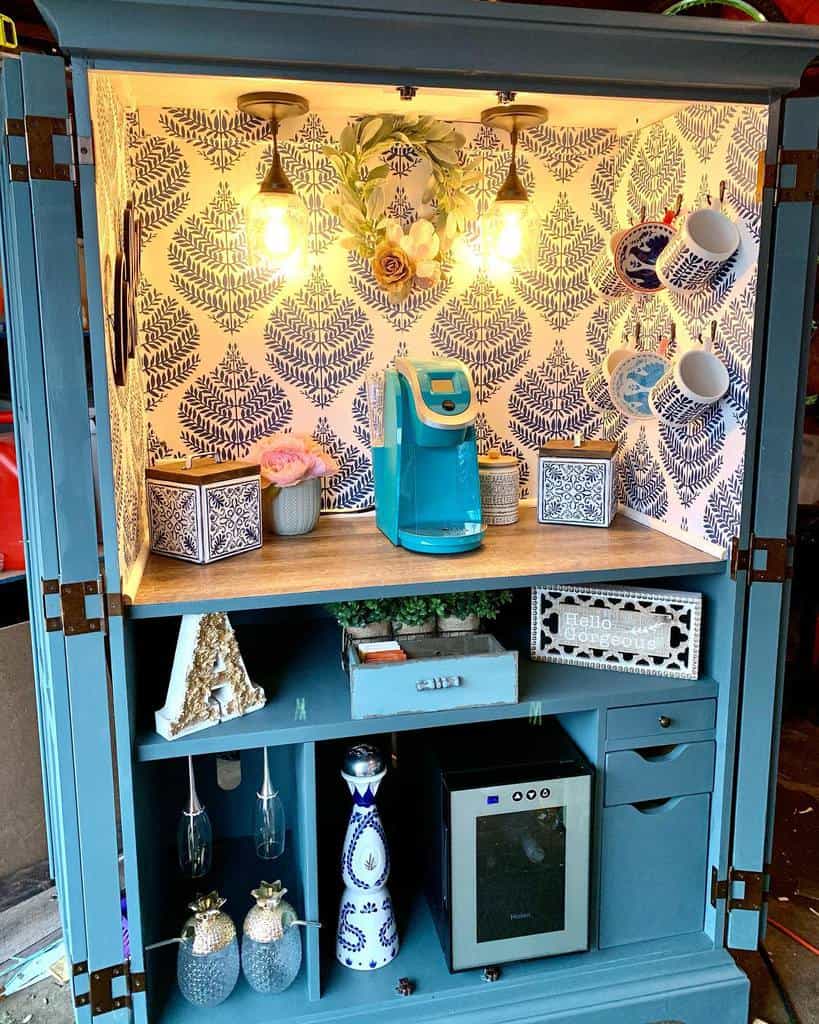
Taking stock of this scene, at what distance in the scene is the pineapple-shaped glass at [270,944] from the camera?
1802 mm

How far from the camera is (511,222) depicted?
86.7 inches

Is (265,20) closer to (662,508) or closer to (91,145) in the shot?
(91,145)

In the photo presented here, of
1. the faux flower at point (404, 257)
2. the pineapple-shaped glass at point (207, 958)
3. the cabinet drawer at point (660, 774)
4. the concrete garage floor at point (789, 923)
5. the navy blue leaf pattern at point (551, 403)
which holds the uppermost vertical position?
the faux flower at point (404, 257)

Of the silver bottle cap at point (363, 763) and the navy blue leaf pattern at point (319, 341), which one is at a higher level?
the navy blue leaf pattern at point (319, 341)

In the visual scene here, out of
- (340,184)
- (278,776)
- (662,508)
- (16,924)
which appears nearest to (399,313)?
(340,184)

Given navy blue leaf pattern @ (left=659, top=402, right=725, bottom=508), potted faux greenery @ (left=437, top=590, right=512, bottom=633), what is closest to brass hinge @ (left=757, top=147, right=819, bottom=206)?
navy blue leaf pattern @ (left=659, top=402, right=725, bottom=508)

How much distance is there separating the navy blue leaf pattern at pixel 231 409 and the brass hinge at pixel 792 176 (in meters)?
1.18

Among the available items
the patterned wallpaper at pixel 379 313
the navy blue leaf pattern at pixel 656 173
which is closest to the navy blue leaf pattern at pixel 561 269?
the patterned wallpaper at pixel 379 313

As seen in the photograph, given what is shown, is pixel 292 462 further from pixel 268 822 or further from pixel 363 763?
pixel 268 822

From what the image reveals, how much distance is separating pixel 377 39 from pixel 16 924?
225 cm

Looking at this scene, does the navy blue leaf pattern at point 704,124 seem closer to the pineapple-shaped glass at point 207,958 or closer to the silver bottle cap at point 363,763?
the silver bottle cap at point 363,763

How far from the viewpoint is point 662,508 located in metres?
2.11

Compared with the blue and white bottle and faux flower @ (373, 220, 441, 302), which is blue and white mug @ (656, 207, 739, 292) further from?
the blue and white bottle

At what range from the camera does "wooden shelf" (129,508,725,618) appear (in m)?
1.65
